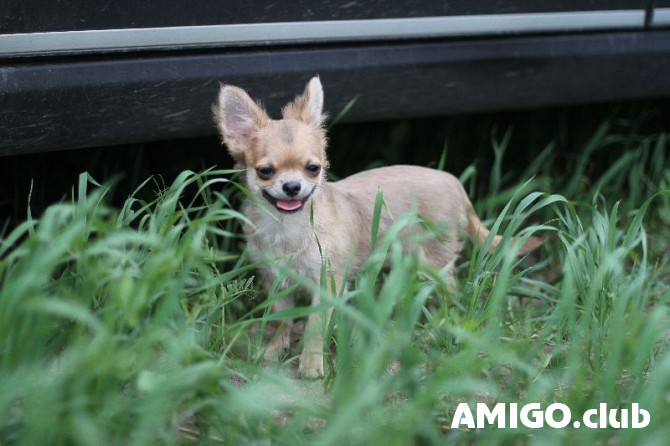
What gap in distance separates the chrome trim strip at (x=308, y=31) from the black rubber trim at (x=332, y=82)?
0.18 ft

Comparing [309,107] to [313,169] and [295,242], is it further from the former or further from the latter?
[295,242]

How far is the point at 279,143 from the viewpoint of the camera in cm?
316

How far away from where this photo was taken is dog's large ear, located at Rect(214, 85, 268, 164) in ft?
10.5

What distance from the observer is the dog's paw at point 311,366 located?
296 cm

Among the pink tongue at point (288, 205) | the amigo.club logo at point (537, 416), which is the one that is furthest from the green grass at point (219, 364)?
the pink tongue at point (288, 205)

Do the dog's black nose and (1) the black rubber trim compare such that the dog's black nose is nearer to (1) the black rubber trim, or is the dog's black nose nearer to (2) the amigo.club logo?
(1) the black rubber trim

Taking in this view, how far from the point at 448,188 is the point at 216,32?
1124mm

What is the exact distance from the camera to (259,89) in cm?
352

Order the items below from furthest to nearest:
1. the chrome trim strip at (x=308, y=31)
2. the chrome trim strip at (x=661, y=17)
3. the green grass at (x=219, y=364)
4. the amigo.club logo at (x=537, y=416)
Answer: the chrome trim strip at (x=661, y=17)
the chrome trim strip at (x=308, y=31)
the amigo.club logo at (x=537, y=416)
the green grass at (x=219, y=364)

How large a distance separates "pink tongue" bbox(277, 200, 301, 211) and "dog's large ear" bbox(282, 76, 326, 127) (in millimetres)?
364

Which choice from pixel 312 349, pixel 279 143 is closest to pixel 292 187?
pixel 279 143

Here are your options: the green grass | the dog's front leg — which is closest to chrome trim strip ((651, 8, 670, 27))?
the green grass

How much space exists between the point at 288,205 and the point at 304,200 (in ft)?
0.24

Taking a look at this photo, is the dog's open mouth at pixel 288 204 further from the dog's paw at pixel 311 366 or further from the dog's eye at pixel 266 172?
the dog's paw at pixel 311 366
